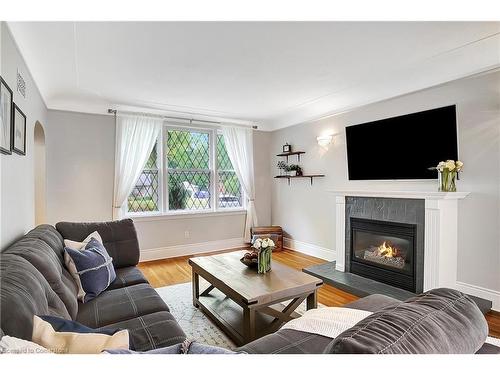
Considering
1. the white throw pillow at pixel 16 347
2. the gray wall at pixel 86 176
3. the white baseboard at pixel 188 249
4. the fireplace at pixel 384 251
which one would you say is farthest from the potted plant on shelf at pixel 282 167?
the white throw pillow at pixel 16 347

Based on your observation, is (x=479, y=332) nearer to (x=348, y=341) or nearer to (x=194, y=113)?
(x=348, y=341)

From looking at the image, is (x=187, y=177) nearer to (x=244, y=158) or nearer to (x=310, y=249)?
(x=244, y=158)

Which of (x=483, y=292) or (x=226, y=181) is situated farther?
(x=226, y=181)

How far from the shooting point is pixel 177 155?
479 cm

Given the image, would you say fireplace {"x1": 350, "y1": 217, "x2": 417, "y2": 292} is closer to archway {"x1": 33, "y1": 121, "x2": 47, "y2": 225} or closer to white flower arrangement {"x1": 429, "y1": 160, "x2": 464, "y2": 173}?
white flower arrangement {"x1": 429, "y1": 160, "x2": 464, "y2": 173}

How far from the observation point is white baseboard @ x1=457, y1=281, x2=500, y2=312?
8.61 feet

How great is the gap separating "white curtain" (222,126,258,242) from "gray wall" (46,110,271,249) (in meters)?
1.24

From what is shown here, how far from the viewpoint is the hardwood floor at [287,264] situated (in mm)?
2863

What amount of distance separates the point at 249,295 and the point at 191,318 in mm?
906

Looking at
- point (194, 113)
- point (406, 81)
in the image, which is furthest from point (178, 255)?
point (406, 81)

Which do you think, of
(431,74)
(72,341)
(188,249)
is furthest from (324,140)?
(72,341)

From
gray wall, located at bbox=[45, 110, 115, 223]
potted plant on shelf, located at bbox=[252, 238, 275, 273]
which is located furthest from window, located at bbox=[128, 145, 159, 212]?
potted plant on shelf, located at bbox=[252, 238, 275, 273]

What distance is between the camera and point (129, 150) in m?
4.23

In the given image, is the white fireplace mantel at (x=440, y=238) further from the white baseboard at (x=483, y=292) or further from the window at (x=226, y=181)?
the window at (x=226, y=181)
